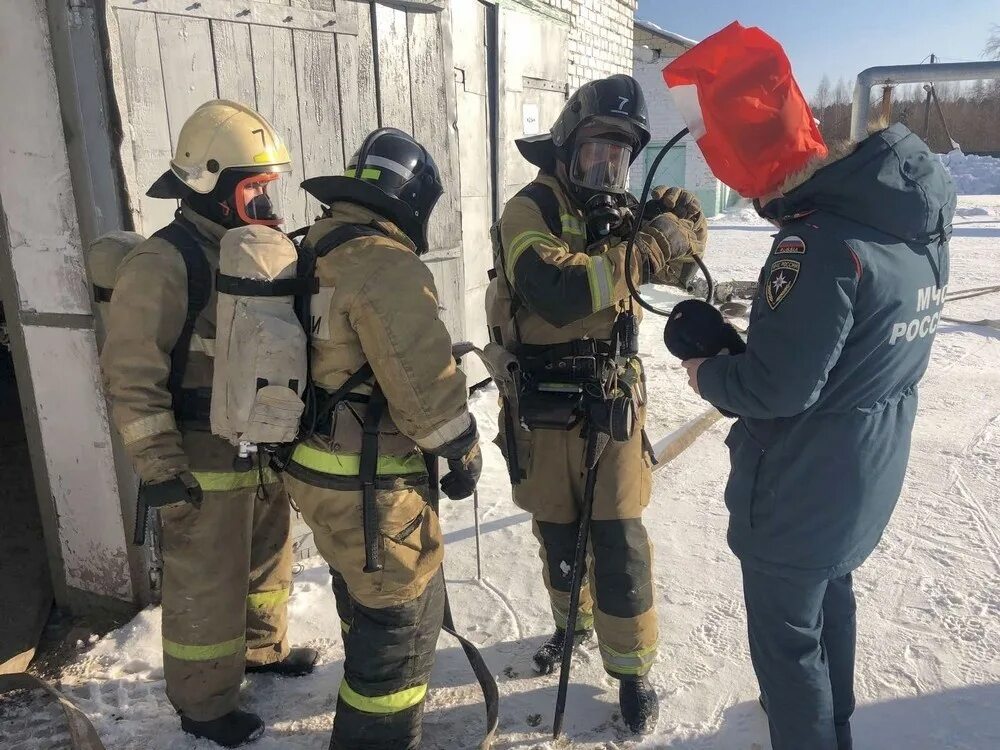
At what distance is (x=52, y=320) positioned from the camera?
9.49 feet

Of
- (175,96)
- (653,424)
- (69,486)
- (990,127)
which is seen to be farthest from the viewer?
(990,127)

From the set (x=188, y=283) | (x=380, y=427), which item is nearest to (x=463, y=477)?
(x=380, y=427)

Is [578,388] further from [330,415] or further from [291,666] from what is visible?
[291,666]

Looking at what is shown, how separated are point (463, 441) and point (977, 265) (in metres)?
11.2

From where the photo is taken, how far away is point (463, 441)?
2.07 metres

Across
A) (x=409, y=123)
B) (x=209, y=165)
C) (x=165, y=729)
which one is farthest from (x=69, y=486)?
(x=409, y=123)

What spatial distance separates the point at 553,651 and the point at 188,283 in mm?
1916

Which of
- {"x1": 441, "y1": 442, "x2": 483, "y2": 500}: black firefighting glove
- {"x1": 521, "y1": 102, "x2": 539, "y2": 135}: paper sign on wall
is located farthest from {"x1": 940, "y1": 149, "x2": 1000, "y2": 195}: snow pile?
{"x1": 441, "y1": 442, "x2": 483, "y2": 500}: black firefighting glove

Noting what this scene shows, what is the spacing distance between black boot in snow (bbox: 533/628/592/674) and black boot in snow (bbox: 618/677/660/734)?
333mm

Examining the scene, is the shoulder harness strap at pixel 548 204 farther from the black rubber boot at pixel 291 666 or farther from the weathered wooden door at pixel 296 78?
the black rubber boot at pixel 291 666

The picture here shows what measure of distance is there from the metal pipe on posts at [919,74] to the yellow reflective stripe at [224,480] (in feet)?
10.2

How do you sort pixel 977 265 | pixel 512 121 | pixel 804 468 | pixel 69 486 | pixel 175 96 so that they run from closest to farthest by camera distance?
pixel 804 468 → pixel 175 96 → pixel 69 486 → pixel 512 121 → pixel 977 265

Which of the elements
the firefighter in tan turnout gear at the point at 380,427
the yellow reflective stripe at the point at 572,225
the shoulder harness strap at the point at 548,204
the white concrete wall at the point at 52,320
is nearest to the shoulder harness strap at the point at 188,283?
the firefighter in tan turnout gear at the point at 380,427

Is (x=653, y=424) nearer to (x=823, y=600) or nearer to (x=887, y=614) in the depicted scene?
(x=887, y=614)
